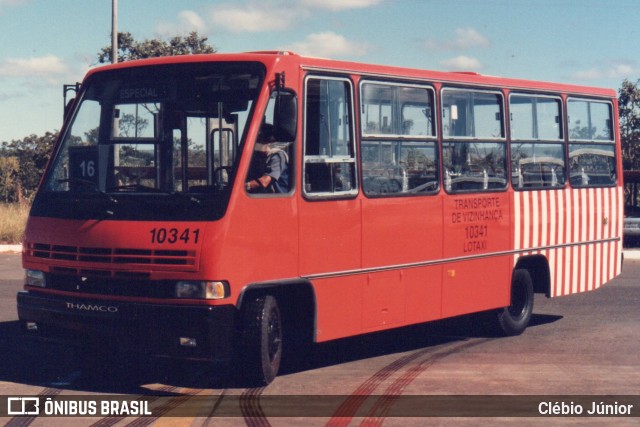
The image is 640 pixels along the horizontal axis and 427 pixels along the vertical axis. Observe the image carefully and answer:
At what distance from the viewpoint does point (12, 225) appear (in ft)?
92.9

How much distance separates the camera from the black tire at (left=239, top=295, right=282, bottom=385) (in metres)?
9.17

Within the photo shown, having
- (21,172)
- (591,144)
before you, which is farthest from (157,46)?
(591,144)

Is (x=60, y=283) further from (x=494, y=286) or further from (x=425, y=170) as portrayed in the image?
(x=494, y=286)

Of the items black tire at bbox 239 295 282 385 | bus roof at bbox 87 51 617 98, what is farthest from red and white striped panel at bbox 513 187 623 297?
black tire at bbox 239 295 282 385

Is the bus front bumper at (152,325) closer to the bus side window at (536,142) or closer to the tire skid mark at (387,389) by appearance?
the tire skid mark at (387,389)

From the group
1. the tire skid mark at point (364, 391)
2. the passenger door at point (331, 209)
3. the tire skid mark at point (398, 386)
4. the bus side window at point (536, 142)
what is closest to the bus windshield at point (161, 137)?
the passenger door at point (331, 209)

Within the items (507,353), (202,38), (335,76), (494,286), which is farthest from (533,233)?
(202,38)

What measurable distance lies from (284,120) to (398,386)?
2.45 meters

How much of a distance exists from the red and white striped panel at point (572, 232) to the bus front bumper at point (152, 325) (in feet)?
16.6

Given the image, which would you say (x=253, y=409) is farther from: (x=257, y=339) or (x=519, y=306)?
(x=519, y=306)

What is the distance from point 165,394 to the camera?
9.16m

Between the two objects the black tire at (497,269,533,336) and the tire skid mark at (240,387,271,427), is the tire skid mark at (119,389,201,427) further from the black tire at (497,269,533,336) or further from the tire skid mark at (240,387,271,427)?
the black tire at (497,269,533,336)

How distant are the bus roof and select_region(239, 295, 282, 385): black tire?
203 centimetres

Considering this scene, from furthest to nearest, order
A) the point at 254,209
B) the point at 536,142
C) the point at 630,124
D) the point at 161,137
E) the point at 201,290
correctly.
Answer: the point at 630,124 → the point at 536,142 → the point at 161,137 → the point at 254,209 → the point at 201,290
